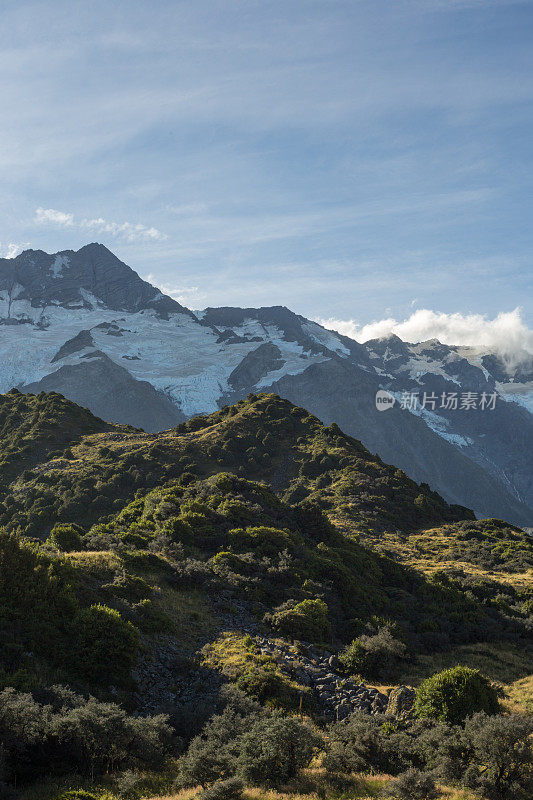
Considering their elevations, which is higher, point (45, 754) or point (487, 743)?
point (487, 743)

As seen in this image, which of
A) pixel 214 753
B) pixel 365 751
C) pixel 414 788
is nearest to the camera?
pixel 414 788

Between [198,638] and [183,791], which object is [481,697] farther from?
[198,638]

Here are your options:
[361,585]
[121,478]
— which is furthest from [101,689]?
[121,478]

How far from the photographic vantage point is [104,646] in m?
21.4

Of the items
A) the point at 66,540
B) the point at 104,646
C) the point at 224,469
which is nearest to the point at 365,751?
the point at 104,646

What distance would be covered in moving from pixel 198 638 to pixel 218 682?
4.58 meters

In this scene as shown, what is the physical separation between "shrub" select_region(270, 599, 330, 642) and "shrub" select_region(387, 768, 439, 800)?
577 inches

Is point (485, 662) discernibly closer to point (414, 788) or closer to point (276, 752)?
point (414, 788)

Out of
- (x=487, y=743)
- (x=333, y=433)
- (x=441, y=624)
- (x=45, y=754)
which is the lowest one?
(x=441, y=624)

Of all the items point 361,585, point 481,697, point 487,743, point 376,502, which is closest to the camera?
point 487,743

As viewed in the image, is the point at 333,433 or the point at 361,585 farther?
the point at 333,433

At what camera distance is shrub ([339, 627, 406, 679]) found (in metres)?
25.7

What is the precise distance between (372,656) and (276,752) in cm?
1294

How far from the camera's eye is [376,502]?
69.8 m
